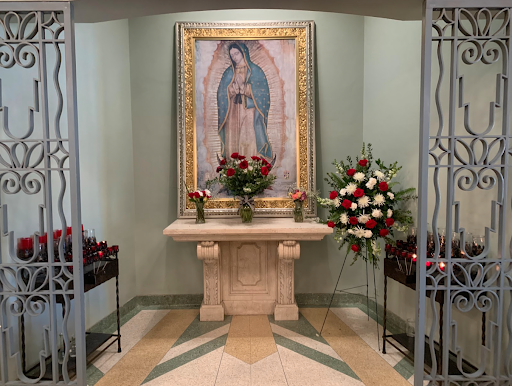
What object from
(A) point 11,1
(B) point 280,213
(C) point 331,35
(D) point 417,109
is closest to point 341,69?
(C) point 331,35

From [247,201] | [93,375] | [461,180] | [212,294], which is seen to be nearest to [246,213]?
[247,201]

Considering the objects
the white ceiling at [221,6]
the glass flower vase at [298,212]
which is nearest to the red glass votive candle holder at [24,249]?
the white ceiling at [221,6]

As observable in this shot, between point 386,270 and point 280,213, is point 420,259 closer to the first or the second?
point 386,270

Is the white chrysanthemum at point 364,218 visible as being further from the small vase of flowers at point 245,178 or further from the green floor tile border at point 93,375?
the green floor tile border at point 93,375

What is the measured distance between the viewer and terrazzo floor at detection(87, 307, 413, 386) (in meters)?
2.89

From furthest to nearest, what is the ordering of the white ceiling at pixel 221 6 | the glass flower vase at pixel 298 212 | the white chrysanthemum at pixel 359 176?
the glass flower vase at pixel 298 212, the white chrysanthemum at pixel 359 176, the white ceiling at pixel 221 6

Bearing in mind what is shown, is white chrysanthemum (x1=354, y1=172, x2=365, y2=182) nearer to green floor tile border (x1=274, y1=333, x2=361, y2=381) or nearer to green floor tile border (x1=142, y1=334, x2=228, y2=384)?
green floor tile border (x1=274, y1=333, x2=361, y2=381)

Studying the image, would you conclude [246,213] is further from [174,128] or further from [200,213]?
[174,128]

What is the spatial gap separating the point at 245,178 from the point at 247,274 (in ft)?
4.15

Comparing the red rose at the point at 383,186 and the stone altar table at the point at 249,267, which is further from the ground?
the red rose at the point at 383,186

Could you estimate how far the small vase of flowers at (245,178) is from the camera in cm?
394

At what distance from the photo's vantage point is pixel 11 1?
7.09ft

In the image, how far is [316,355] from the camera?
3.27m

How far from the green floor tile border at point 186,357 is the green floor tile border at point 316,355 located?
0.64 meters
